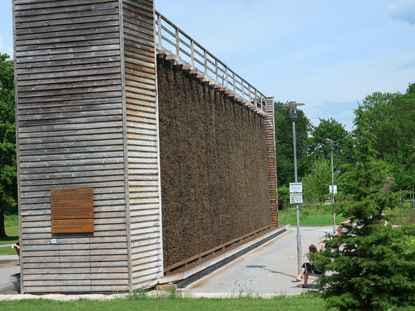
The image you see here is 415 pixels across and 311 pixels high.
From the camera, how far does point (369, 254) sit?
33.1 feet

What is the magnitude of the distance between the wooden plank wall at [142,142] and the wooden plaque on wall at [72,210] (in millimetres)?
1143

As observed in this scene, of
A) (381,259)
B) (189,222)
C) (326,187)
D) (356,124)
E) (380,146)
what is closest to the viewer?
(381,259)

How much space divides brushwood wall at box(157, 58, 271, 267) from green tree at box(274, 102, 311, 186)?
191ft

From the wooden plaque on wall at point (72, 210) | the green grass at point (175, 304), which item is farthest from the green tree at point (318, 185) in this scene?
the green grass at point (175, 304)

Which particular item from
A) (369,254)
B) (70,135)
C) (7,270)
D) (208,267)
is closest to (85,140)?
(70,135)

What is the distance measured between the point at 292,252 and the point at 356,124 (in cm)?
1811

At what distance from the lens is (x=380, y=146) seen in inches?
3499

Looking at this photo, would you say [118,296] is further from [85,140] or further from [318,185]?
[318,185]

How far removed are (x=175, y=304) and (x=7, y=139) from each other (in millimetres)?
34003

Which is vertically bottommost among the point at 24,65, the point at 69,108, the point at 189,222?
the point at 189,222

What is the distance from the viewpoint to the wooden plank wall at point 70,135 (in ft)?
53.5

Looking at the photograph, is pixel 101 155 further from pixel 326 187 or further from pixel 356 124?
pixel 326 187

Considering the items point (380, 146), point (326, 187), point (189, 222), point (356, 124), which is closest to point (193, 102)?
point (189, 222)

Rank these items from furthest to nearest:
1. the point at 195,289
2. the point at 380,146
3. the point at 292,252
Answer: the point at 380,146 < the point at 292,252 < the point at 195,289
